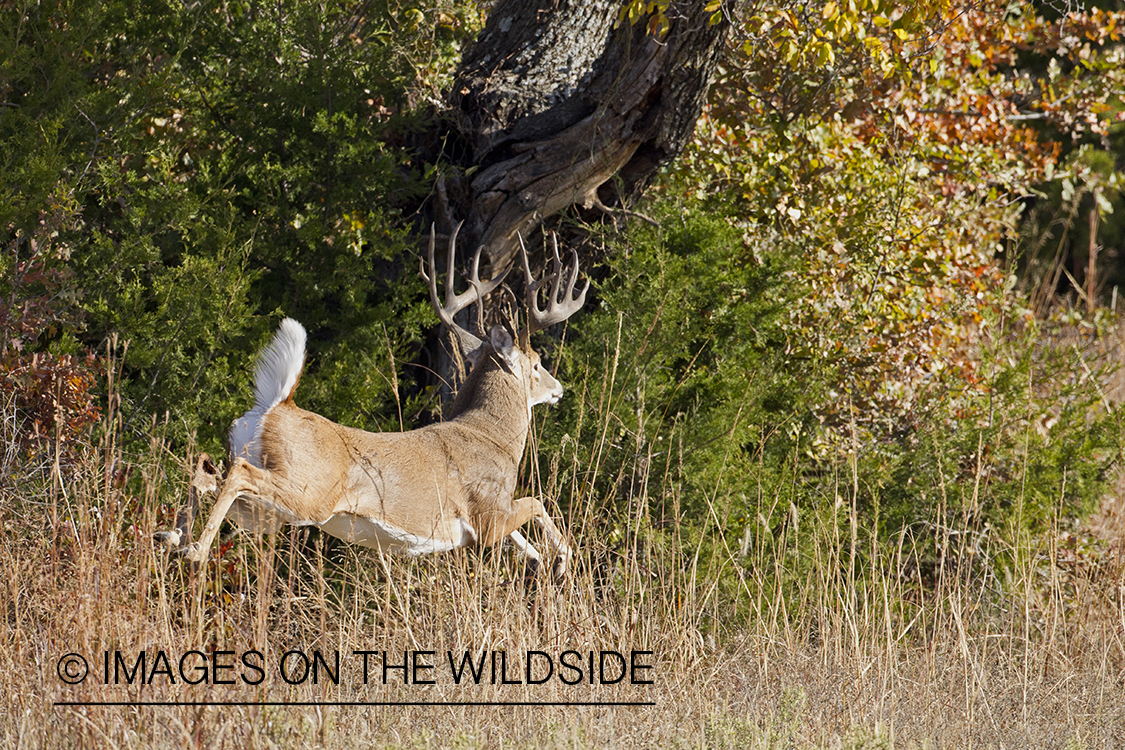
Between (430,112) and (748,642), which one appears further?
(430,112)

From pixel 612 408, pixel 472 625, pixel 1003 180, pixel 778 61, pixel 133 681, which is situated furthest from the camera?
Answer: pixel 1003 180

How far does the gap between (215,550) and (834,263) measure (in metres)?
4.67

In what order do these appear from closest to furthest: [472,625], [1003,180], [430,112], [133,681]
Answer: [133,681], [472,625], [430,112], [1003,180]

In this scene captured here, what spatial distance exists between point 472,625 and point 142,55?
4032mm

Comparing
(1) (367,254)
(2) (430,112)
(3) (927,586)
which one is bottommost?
(3) (927,586)

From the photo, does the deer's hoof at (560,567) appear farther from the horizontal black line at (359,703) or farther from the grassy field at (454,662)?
the horizontal black line at (359,703)

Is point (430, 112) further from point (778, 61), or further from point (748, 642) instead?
point (748, 642)

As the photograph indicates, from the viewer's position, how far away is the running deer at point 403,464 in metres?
4.41

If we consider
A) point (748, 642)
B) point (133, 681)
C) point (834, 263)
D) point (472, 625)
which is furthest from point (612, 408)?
point (133, 681)

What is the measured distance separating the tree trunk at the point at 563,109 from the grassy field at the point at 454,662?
7.16ft

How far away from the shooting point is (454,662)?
4.34m

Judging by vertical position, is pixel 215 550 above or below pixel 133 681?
above

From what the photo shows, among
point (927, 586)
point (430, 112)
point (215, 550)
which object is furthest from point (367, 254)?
point (927, 586)

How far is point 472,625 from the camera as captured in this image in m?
4.49
